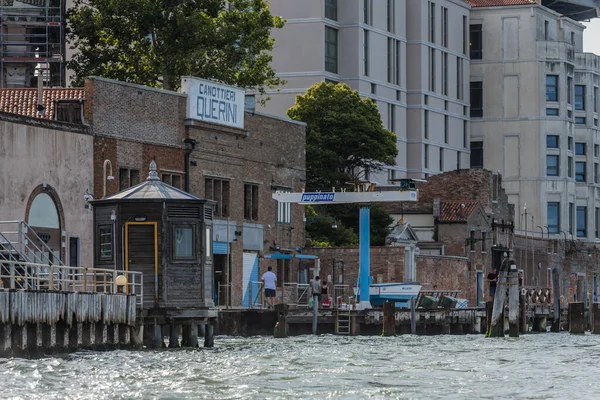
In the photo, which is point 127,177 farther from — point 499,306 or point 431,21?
point 431,21

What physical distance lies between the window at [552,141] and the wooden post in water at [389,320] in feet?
214

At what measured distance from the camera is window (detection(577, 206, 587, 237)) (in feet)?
411

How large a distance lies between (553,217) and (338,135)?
126 ft

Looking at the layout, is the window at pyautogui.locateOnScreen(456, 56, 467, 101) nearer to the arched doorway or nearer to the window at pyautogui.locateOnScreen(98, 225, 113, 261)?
the arched doorway

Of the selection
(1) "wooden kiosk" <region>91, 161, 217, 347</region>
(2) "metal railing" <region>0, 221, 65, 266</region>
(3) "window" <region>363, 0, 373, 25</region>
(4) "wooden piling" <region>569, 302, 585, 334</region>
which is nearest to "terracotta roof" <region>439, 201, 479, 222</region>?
(4) "wooden piling" <region>569, 302, 585, 334</region>

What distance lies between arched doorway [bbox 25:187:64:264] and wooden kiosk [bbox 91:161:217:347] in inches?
318

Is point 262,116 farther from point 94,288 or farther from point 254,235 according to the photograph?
point 94,288

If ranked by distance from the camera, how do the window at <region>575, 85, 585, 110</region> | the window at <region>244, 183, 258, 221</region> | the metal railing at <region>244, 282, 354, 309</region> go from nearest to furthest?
the metal railing at <region>244, 282, 354, 309</region> → the window at <region>244, 183, 258, 221</region> → the window at <region>575, 85, 585, 110</region>

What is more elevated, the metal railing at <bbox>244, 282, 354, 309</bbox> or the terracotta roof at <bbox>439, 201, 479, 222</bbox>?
the terracotta roof at <bbox>439, 201, 479, 222</bbox>

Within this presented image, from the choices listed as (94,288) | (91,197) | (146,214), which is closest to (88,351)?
(94,288)

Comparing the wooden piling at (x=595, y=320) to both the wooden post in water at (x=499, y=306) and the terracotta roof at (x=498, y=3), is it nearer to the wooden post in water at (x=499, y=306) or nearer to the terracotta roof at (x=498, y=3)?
the wooden post in water at (x=499, y=306)

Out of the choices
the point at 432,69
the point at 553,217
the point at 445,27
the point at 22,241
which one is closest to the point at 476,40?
the point at 445,27

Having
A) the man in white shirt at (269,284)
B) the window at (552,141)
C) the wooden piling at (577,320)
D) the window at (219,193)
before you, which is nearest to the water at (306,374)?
the man in white shirt at (269,284)

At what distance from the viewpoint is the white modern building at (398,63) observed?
107438mm
